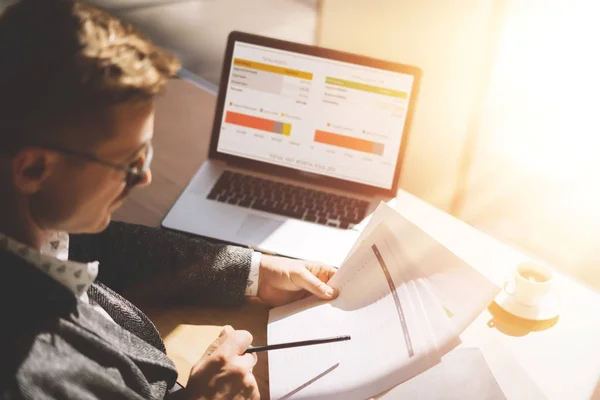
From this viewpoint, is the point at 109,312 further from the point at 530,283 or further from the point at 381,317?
the point at 530,283

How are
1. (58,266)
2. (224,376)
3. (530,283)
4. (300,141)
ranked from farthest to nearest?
(300,141) → (530,283) → (224,376) → (58,266)

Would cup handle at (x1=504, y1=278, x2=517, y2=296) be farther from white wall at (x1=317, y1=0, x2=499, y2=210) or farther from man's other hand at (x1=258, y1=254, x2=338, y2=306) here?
white wall at (x1=317, y1=0, x2=499, y2=210)

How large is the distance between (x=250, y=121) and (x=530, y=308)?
0.73 m

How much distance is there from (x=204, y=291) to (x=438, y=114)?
79 centimetres

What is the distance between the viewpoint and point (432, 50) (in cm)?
141

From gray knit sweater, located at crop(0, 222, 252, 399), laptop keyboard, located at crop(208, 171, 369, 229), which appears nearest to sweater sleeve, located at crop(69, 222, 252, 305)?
gray knit sweater, located at crop(0, 222, 252, 399)

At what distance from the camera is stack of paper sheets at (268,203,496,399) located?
Result: 83cm

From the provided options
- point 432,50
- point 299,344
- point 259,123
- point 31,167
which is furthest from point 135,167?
point 432,50

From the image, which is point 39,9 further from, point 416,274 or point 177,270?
point 416,274

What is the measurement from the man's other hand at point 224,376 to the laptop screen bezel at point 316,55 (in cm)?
53

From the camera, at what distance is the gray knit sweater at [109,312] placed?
65cm

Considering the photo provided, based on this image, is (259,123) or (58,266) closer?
(58,266)

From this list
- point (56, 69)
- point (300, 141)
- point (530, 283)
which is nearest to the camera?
point (56, 69)

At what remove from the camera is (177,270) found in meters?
1.06
